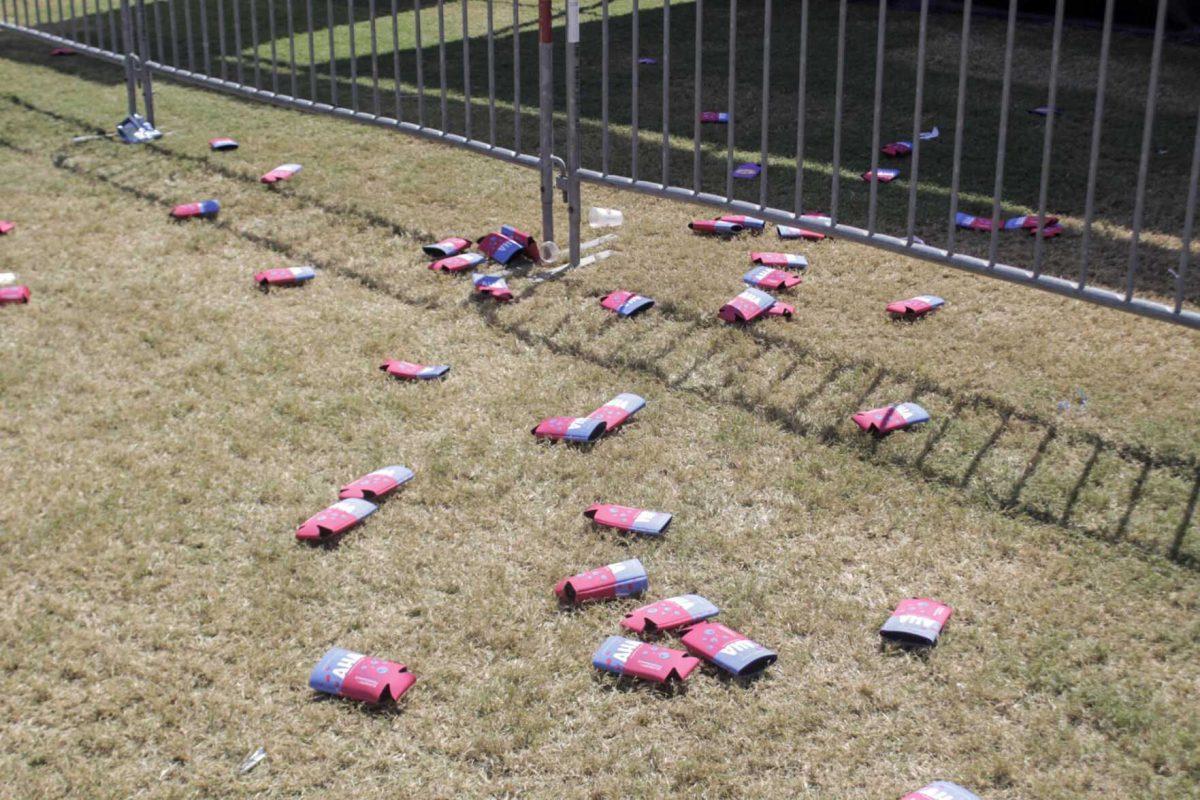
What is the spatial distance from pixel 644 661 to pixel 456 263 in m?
3.58

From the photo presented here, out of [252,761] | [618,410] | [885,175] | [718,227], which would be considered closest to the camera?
[252,761]

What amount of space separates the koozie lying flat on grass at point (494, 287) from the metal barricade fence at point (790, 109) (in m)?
0.50

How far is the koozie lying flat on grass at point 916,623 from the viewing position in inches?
154

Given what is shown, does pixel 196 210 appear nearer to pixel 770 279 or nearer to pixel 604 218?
pixel 604 218

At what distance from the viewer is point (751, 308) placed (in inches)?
245

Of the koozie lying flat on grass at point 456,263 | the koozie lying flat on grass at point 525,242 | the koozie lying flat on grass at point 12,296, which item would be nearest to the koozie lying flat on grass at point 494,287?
the koozie lying flat on grass at point 456,263

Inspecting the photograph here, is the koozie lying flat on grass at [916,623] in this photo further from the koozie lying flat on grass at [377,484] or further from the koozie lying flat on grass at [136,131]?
the koozie lying flat on grass at [136,131]

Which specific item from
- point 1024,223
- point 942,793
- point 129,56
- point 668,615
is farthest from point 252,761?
point 129,56

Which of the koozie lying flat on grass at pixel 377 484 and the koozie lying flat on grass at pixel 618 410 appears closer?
the koozie lying flat on grass at pixel 377 484

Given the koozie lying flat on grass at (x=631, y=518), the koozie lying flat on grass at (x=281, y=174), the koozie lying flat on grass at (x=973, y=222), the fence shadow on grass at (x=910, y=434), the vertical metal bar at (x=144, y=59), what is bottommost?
the koozie lying flat on grass at (x=631, y=518)

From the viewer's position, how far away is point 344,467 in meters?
5.00

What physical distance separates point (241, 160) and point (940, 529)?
20.1 feet

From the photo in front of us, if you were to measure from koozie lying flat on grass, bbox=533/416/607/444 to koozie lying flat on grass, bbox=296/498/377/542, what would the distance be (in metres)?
0.83

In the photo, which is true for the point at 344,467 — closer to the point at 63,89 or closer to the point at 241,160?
the point at 241,160
